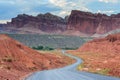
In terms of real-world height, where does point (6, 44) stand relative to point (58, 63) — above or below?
above

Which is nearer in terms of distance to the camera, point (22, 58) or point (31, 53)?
point (22, 58)

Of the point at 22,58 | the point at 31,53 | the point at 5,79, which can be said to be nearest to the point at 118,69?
the point at 5,79

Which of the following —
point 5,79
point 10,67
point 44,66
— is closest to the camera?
point 5,79

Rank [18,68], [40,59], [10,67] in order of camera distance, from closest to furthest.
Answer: [10,67] < [18,68] < [40,59]

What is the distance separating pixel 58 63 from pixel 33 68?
108ft

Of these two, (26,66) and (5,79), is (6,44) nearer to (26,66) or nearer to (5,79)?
(26,66)

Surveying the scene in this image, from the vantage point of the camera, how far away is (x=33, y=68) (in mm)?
128250

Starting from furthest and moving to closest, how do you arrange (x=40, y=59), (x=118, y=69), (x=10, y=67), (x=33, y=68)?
(x=40, y=59), (x=33, y=68), (x=10, y=67), (x=118, y=69)

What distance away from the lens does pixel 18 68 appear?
11819cm

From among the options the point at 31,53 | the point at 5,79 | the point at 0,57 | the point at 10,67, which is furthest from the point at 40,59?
the point at 5,79

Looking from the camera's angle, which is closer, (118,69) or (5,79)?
(5,79)

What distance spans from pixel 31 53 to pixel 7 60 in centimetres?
3996

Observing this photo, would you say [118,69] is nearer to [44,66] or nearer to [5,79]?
[5,79]

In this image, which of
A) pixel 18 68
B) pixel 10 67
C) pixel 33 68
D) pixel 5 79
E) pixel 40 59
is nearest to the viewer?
pixel 5 79
